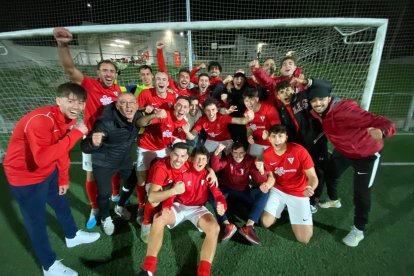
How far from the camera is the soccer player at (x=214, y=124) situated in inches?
147

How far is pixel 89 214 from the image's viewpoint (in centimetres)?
363

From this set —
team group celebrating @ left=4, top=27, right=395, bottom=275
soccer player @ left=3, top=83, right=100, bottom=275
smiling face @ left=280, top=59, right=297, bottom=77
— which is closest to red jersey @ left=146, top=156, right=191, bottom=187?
team group celebrating @ left=4, top=27, right=395, bottom=275

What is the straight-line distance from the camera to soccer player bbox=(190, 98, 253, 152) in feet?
12.3

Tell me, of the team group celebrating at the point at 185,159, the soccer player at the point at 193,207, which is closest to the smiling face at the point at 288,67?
the team group celebrating at the point at 185,159

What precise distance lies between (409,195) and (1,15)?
18.3 meters

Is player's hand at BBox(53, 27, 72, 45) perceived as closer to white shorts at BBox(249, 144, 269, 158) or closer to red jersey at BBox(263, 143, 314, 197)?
red jersey at BBox(263, 143, 314, 197)

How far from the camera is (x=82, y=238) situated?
3068mm

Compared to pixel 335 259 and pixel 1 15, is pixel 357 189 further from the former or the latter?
pixel 1 15

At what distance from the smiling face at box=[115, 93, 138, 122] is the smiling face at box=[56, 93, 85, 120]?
520 millimetres

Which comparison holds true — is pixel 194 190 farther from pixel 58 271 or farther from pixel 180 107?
pixel 58 271

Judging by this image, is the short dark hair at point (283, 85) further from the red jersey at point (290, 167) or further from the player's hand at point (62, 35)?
the player's hand at point (62, 35)

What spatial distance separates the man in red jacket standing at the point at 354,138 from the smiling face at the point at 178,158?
5.34 ft

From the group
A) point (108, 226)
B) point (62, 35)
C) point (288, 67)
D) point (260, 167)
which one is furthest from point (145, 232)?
point (288, 67)

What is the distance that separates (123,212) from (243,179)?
70.7 inches
